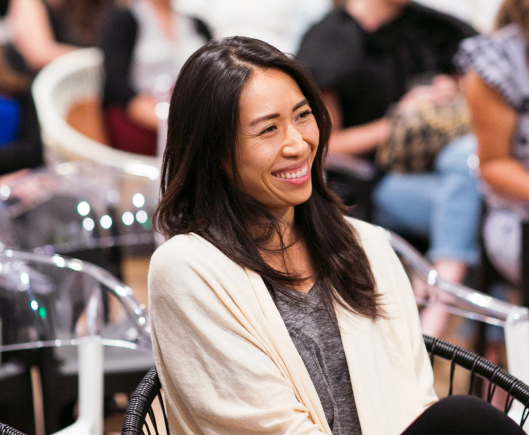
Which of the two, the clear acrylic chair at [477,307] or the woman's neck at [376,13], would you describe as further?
the woman's neck at [376,13]

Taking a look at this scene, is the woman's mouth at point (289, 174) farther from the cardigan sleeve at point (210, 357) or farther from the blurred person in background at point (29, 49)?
the blurred person in background at point (29, 49)

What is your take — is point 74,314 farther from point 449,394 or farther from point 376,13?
point 376,13

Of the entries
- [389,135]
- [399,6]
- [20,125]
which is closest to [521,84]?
[389,135]

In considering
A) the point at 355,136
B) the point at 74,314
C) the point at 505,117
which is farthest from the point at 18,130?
the point at 505,117

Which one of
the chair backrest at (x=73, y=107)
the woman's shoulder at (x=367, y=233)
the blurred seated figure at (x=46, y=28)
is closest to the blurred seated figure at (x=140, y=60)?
the chair backrest at (x=73, y=107)

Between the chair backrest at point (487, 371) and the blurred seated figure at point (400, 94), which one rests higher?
the blurred seated figure at point (400, 94)

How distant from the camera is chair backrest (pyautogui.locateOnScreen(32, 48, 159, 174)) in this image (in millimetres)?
2836

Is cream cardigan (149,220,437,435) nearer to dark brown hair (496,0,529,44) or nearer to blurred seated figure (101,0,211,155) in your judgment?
dark brown hair (496,0,529,44)

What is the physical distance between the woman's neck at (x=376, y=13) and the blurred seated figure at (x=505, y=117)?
2.90 feet

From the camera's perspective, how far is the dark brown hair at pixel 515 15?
2080 mm

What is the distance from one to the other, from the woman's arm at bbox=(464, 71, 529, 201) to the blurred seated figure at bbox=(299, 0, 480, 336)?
0.37 m

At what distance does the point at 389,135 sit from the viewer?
8.63ft

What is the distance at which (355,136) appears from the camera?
286cm

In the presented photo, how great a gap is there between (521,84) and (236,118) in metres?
1.31
